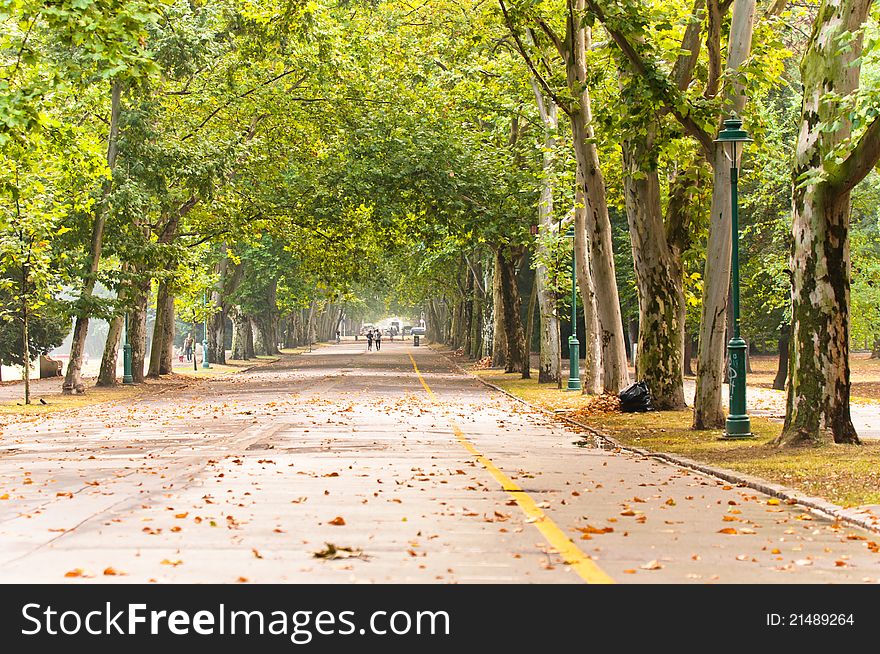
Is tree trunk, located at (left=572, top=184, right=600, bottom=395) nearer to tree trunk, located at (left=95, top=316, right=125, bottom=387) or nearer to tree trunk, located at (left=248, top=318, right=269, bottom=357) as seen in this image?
tree trunk, located at (left=95, top=316, right=125, bottom=387)

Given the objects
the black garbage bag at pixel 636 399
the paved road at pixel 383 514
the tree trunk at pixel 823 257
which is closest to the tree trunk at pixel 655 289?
the black garbage bag at pixel 636 399

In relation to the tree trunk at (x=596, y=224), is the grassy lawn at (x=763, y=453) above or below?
below

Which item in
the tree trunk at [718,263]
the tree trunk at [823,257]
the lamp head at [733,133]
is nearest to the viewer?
the tree trunk at [823,257]

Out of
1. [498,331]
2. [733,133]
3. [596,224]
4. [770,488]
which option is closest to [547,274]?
[596,224]

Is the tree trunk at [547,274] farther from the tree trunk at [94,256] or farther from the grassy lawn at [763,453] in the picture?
the tree trunk at [94,256]

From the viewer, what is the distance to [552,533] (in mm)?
10484

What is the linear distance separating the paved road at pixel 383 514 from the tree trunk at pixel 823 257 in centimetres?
236

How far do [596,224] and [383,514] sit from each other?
59.2ft

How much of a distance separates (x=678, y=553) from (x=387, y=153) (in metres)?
35.1

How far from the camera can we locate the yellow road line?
8641 millimetres

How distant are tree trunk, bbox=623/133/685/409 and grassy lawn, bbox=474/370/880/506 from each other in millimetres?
766

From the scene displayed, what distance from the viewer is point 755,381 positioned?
48.7 metres

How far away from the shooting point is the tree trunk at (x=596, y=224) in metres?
28.4

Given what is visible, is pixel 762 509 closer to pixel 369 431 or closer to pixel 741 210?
pixel 369 431
